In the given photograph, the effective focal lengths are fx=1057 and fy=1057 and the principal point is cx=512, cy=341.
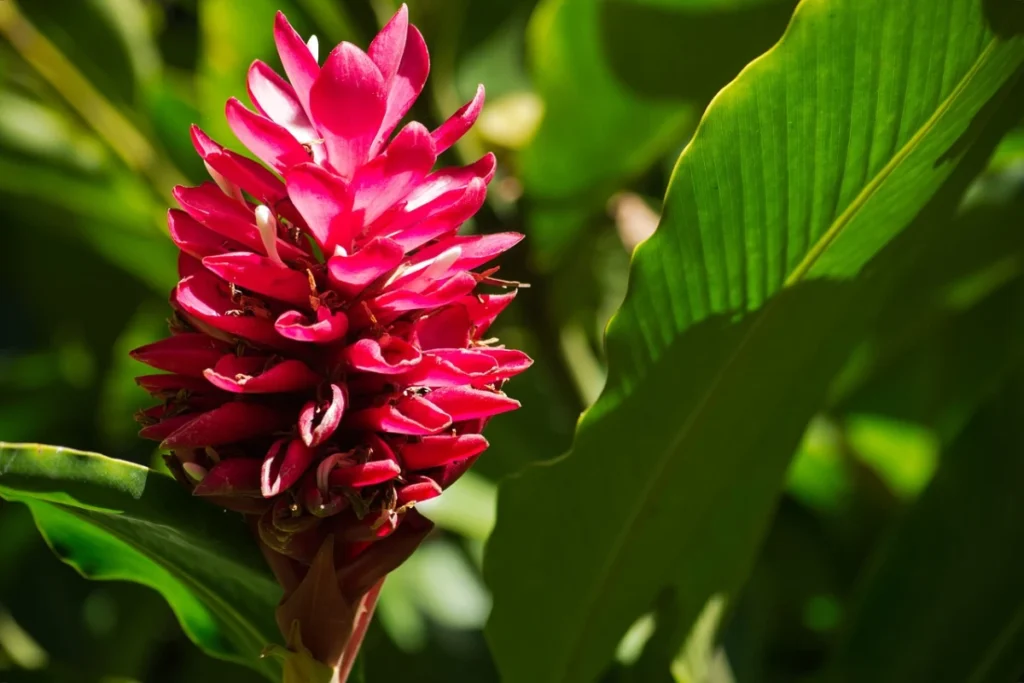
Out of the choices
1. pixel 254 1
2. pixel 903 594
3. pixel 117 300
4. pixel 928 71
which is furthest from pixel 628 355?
pixel 117 300

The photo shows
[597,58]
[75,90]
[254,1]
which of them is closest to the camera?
[597,58]

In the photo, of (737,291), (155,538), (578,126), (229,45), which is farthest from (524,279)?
(155,538)

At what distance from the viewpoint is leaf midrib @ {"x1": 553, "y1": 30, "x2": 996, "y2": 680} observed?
0.87 meters

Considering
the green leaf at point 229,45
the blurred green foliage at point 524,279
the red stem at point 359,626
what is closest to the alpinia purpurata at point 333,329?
the red stem at point 359,626

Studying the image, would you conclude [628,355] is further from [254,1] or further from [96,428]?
[96,428]

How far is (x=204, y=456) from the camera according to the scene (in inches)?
29.2

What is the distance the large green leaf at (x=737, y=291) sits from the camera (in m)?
0.86

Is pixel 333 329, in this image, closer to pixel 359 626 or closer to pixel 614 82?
pixel 359 626

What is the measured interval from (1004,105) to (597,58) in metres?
0.65

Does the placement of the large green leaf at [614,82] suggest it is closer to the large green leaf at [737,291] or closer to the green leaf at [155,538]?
the large green leaf at [737,291]

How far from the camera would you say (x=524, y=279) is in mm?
1615

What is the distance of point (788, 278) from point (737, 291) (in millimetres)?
48

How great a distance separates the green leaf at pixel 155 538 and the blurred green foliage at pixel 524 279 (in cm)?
52

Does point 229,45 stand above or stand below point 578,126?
above
